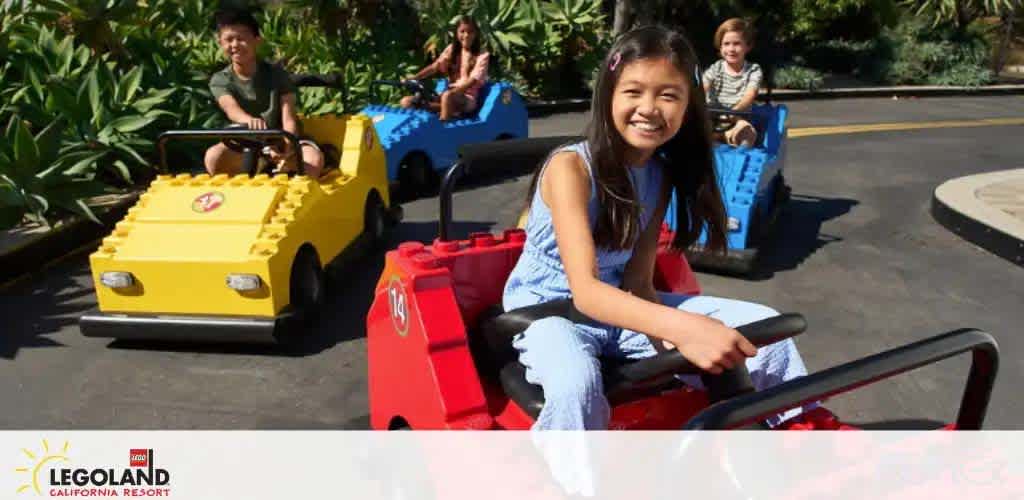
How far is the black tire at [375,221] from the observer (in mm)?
4875

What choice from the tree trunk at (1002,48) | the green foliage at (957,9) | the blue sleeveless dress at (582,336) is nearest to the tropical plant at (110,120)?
the blue sleeveless dress at (582,336)

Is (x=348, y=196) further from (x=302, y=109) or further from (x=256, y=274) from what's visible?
(x=302, y=109)

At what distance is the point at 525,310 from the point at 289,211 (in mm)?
2052

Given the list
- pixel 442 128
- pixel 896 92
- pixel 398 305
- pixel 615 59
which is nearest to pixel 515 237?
pixel 398 305

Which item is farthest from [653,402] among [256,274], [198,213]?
[198,213]

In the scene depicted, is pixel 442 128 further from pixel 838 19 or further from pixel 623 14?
pixel 838 19

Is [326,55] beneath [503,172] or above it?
above

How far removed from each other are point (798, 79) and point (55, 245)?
13.2 metres

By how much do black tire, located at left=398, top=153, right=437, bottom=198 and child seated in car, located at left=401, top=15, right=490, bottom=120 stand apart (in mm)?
543

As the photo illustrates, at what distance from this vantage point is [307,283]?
12.5 feet
